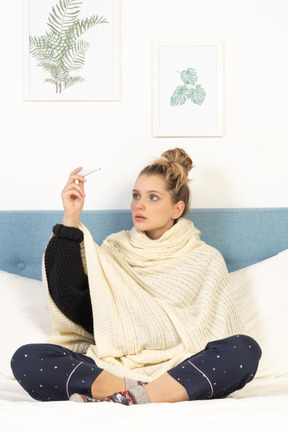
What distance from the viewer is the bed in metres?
0.96

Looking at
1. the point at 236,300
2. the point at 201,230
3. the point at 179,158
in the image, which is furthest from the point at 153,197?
the point at 236,300

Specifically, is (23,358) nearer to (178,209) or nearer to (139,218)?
(139,218)

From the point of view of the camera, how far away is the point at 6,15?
2.11 metres

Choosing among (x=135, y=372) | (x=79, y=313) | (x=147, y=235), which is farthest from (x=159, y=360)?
(x=147, y=235)

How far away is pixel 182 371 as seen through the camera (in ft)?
4.14

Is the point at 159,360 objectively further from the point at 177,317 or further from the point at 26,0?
the point at 26,0

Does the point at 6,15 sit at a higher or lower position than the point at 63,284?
higher

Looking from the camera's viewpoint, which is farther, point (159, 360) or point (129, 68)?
point (129, 68)

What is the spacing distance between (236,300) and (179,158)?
53 cm

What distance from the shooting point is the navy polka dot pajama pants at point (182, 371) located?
4.10 ft

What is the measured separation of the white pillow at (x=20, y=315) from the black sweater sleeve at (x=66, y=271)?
14 cm

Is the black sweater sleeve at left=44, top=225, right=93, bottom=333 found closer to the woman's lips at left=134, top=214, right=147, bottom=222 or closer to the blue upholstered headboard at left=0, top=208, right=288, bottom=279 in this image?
the woman's lips at left=134, top=214, right=147, bottom=222

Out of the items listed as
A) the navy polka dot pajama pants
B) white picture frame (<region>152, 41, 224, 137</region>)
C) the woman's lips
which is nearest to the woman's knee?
the navy polka dot pajama pants

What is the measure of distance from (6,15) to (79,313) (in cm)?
122
